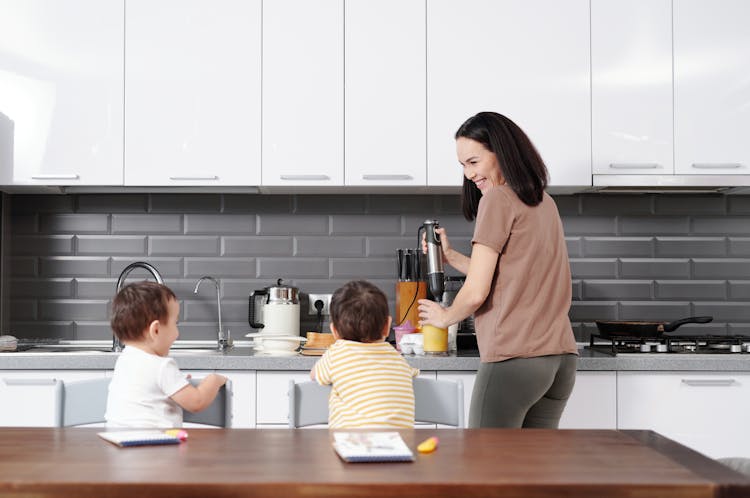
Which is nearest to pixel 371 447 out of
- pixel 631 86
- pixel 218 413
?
pixel 218 413

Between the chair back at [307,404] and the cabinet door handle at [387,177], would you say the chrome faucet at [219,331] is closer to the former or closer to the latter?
the cabinet door handle at [387,177]

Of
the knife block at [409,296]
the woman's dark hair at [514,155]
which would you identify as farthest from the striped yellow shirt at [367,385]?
the knife block at [409,296]

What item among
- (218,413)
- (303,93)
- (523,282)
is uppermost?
(303,93)

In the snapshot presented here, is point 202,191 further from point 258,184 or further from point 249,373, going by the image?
point 249,373

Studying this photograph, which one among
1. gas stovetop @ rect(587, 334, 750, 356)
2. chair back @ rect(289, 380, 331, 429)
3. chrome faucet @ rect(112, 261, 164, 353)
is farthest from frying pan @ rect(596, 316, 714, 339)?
chrome faucet @ rect(112, 261, 164, 353)

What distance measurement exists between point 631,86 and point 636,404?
127cm

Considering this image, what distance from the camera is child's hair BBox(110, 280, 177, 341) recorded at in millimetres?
2020

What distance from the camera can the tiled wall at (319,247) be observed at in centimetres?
362

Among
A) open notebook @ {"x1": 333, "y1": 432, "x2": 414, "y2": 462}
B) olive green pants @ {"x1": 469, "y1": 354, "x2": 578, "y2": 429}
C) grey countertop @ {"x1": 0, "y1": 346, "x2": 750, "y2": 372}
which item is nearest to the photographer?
open notebook @ {"x1": 333, "y1": 432, "x2": 414, "y2": 462}

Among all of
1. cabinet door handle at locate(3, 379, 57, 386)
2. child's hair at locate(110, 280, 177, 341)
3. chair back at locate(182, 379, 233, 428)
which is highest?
child's hair at locate(110, 280, 177, 341)

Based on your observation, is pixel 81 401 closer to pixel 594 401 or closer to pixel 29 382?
pixel 29 382

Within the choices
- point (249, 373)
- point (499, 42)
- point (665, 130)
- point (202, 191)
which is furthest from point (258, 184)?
point (665, 130)

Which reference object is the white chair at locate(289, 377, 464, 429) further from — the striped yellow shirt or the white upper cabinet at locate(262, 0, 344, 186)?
the white upper cabinet at locate(262, 0, 344, 186)

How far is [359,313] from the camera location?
2.12 m
